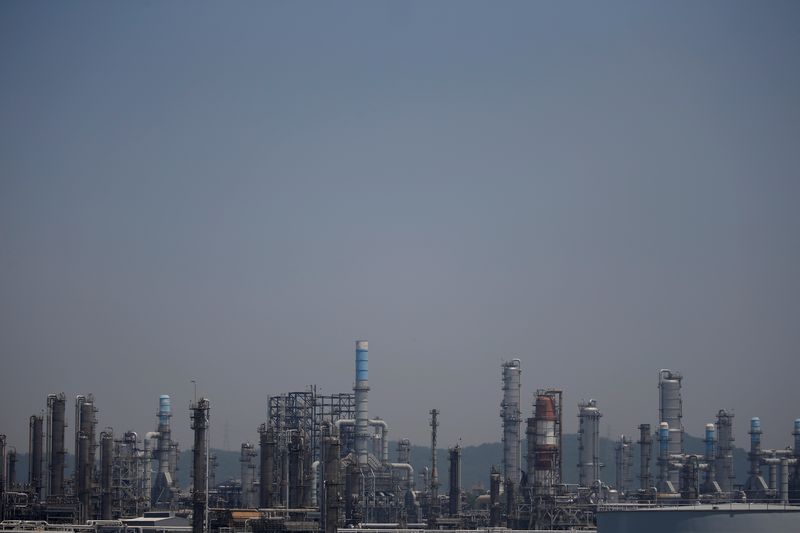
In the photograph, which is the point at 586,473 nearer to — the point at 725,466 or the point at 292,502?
the point at 725,466

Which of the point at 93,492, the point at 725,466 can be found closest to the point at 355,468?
the point at 93,492

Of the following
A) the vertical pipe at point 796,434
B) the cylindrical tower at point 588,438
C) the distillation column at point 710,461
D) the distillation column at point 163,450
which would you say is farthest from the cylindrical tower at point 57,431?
the vertical pipe at point 796,434

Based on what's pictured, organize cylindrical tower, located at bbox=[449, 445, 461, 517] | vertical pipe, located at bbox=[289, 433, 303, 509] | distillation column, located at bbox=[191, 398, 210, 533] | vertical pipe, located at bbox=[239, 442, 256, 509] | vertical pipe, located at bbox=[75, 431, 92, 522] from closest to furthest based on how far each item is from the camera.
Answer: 1. distillation column, located at bbox=[191, 398, 210, 533]
2. vertical pipe, located at bbox=[289, 433, 303, 509]
3. vertical pipe, located at bbox=[75, 431, 92, 522]
4. cylindrical tower, located at bbox=[449, 445, 461, 517]
5. vertical pipe, located at bbox=[239, 442, 256, 509]

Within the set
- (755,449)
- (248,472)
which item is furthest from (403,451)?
(755,449)

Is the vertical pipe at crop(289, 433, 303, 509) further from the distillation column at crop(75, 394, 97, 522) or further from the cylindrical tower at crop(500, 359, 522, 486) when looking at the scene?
the cylindrical tower at crop(500, 359, 522, 486)

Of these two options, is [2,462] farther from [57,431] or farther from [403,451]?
[403,451]

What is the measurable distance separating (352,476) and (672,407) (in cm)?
3221

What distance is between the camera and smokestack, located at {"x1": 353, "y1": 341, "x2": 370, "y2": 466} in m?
99.3

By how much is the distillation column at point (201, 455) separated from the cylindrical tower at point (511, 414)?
36.6m

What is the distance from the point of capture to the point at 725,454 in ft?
359

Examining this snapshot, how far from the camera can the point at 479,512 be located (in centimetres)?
10394

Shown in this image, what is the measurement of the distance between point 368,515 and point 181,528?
77.6 feet

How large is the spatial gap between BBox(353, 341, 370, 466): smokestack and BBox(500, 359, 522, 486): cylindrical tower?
12022 millimetres

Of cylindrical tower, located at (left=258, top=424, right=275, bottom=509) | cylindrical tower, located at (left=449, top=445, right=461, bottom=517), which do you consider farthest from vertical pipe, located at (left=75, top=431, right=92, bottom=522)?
cylindrical tower, located at (left=449, top=445, right=461, bottom=517)
